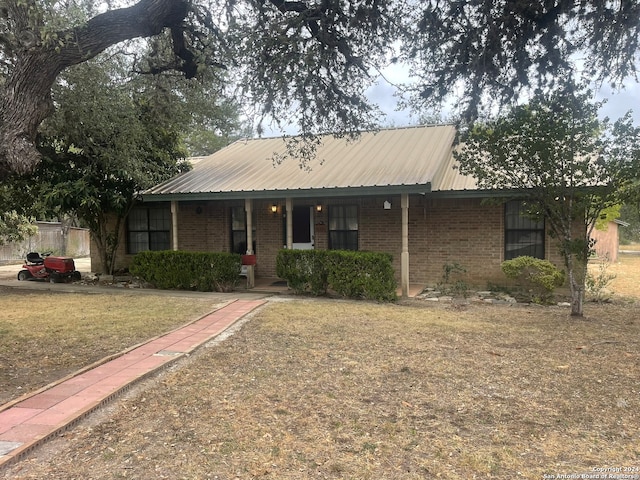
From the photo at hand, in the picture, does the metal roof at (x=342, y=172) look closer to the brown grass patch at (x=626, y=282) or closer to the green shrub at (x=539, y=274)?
the green shrub at (x=539, y=274)

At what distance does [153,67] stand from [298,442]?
27.2 feet

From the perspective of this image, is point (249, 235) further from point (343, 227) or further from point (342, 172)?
point (342, 172)

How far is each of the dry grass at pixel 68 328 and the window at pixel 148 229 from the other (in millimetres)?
4114

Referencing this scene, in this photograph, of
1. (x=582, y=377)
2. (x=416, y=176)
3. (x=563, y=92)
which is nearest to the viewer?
(x=582, y=377)

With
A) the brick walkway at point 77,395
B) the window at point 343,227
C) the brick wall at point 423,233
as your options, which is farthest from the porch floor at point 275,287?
the brick walkway at point 77,395

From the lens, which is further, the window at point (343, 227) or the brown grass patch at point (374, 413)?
the window at point (343, 227)

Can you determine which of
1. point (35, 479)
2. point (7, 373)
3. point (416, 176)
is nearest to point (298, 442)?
point (35, 479)

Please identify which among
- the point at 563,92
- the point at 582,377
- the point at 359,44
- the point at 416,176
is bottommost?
the point at 582,377

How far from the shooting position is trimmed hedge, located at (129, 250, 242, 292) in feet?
36.7

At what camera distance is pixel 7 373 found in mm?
4836

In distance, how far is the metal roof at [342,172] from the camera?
1032cm

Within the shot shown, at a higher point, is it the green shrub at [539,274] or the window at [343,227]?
the window at [343,227]

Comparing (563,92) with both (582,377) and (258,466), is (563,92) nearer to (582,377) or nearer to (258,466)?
(582,377)

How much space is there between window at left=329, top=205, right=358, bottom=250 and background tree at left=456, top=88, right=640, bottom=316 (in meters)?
4.81
